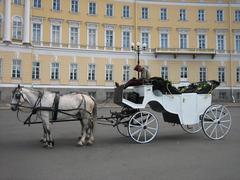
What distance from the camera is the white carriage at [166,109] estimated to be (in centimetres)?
1011

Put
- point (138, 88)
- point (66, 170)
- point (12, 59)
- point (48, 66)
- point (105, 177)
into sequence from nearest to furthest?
point (105, 177), point (66, 170), point (138, 88), point (12, 59), point (48, 66)

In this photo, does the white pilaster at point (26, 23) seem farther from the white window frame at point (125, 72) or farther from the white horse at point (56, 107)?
the white horse at point (56, 107)

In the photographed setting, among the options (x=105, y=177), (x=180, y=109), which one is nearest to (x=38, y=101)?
(x=105, y=177)

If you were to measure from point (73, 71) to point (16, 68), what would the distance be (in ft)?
24.0

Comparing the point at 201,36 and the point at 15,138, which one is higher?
the point at 201,36

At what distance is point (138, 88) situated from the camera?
10.7 m

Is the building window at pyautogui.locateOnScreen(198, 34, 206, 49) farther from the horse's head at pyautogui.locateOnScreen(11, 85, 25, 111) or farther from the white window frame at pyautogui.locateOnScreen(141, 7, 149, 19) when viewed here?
the horse's head at pyautogui.locateOnScreen(11, 85, 25, 111)

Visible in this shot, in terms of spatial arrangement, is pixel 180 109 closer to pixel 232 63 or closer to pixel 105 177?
pixel 105 177

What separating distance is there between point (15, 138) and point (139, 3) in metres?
36.5

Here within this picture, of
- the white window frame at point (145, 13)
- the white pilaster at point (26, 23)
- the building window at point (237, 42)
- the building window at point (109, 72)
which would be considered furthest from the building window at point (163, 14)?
the white pilaster at point (26, 23)

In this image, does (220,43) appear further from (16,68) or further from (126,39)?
(16,68)

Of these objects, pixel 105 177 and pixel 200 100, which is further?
pixel 200 100

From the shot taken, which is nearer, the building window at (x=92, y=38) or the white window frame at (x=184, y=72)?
the building window at (x=92, y=38)

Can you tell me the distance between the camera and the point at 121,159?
25.2 feet
